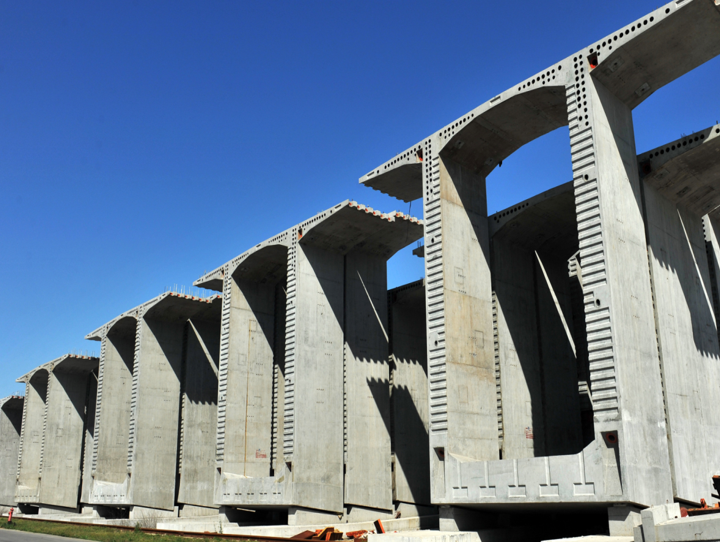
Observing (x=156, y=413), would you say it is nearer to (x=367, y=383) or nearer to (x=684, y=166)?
(x=367, y=383)

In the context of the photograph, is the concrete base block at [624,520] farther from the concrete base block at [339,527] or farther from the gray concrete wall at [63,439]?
the gray concrete wall at [63,439]

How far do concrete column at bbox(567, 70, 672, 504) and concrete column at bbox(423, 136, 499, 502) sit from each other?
18.4ft

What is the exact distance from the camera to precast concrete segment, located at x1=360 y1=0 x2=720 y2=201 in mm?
19938

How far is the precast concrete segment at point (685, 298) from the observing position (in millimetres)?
21516

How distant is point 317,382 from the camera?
33219mm

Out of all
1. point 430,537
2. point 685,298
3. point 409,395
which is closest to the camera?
point 430,537

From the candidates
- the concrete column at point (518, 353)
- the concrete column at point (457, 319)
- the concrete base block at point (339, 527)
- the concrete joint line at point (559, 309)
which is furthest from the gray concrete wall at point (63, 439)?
the concrete column at point (457, 319)

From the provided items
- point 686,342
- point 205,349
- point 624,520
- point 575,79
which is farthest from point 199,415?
point 575,79

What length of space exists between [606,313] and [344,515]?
18331 millimetres

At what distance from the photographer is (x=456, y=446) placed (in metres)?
23.5

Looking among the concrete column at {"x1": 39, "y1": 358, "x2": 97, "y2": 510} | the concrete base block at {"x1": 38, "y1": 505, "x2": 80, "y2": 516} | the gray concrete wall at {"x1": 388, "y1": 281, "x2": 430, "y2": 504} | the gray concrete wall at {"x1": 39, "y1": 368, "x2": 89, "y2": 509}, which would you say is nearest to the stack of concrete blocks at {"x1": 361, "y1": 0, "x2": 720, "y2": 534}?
the gray concrete wall at {"x1": 388, "y1": 281, "x2": 430, "y2": 504}

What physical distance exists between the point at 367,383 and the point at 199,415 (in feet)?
53.7

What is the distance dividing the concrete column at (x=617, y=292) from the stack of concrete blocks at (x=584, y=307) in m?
0.05

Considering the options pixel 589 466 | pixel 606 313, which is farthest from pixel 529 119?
pixel 589 466
